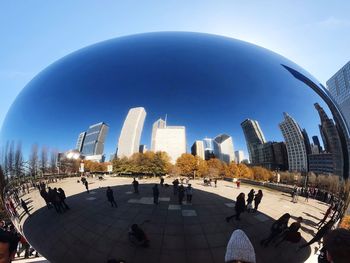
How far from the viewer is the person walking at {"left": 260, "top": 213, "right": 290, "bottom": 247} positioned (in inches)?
158

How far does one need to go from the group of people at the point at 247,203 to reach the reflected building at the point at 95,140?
1.91 m

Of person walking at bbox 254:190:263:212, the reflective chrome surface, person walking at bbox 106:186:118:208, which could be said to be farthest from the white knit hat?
person walking at bbox 106:186:118:208

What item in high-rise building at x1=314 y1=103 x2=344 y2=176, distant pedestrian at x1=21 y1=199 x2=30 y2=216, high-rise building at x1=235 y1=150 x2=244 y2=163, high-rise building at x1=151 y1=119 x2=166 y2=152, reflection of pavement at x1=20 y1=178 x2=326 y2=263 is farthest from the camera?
distant pedestrian at x1=21 y1=199 x2=30 y2=216

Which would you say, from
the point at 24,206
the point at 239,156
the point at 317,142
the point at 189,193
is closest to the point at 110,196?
the point at 189,193

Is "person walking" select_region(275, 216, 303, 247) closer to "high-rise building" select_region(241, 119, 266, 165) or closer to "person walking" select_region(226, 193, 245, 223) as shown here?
"person walking" select_region(226, 193, 245, 223)

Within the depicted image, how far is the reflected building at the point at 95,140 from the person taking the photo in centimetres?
411

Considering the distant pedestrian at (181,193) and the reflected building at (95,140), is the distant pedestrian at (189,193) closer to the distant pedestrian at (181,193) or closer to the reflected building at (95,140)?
the distant pedestrian at (181,193)

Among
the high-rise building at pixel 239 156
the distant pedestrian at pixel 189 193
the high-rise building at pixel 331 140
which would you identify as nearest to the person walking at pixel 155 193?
the distant pedestrian at pixel 189 193

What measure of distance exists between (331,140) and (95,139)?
351cm

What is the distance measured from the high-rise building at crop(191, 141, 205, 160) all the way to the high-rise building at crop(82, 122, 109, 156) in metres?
1.17

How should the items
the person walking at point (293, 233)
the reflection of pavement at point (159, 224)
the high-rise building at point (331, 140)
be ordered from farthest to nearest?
the high-rise building at point (331, 140) → the person walking at point (293, 233) → the reflection of pavement at point (159, 224)

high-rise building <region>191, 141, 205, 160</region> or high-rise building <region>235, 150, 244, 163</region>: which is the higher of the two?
high-rise building <region>191, 141, 205, 160</region>

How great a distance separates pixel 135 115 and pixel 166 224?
4.64 ft

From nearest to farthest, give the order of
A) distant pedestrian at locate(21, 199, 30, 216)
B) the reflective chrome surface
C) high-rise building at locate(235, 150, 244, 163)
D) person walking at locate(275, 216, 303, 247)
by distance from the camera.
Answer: the reflective chrome surface → high-rise building at locate(235, 150, 244, 163) → person walking at locate(275, 216, 303, 247) → distant pedestrian at locate(21, 199, 30, 216)
